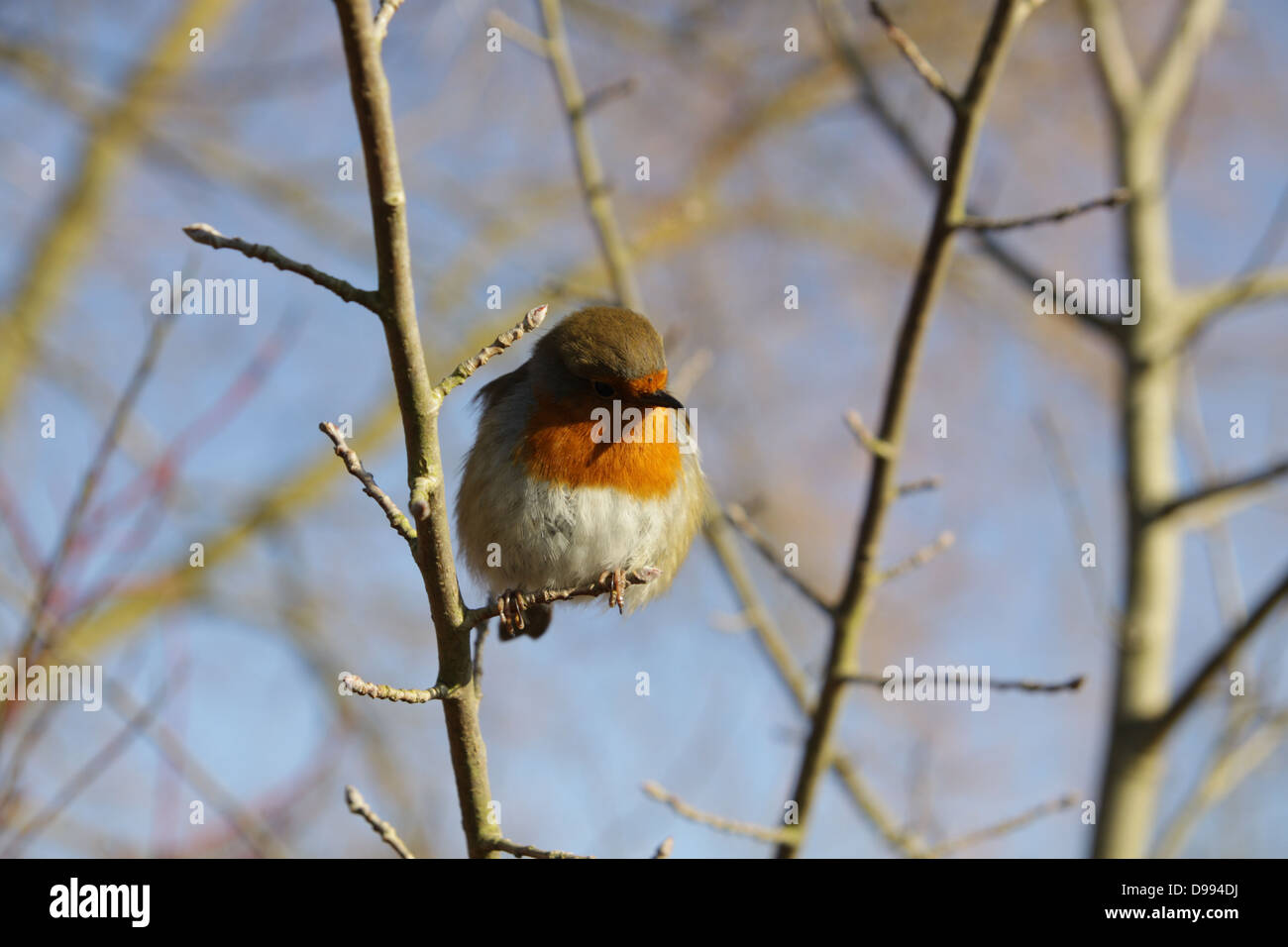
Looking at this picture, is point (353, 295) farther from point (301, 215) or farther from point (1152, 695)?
point (301, 215)

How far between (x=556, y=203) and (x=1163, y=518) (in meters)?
6.27

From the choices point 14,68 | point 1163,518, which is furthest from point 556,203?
point 1163,518

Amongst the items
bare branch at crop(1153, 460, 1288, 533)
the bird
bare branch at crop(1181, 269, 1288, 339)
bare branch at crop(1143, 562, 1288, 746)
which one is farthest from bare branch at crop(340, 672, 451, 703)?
bare branch at crop(1181, 269, 1288, 339)

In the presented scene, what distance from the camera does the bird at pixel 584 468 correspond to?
3385 millimetres

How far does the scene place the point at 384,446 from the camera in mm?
9805

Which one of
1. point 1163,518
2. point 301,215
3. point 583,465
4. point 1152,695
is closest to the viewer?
point 583,465

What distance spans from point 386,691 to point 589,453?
134 centimetres

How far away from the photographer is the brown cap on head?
3330mm

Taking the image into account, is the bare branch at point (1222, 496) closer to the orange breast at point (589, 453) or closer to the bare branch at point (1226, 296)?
the bare branch at point (1226, 296)

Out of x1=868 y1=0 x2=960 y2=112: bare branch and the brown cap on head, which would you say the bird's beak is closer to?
the brown cap on head

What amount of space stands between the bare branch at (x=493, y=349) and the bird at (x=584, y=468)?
122cm

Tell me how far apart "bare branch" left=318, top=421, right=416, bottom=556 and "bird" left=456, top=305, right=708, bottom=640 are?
1132 millimetres
